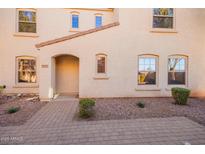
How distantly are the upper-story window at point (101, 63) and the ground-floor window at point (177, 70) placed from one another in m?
4.33

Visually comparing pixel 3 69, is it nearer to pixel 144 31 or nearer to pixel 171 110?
pixel 144 31

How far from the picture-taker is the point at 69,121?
16.8ft

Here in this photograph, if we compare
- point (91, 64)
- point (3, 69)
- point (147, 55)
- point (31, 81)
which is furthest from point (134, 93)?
point (3, 69)

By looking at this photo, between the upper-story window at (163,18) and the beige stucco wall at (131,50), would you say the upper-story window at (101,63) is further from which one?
the upper-story window at (163,18)

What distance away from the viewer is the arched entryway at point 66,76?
10656 mm

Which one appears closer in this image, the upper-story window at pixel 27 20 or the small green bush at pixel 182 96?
the small green bush at pixel 182 96

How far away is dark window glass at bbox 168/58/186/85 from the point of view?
32.2ft

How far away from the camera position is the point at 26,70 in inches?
424

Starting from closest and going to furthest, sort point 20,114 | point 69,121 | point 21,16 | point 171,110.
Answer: point 69,121
point 20,114
point 171,110
point 21,16

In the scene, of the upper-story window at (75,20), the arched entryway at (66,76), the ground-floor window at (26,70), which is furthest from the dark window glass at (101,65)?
the ground-floor window at (26,70)

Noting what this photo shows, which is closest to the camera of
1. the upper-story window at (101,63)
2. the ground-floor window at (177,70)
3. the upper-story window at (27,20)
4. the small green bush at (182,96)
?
the small green bush at (182,96)

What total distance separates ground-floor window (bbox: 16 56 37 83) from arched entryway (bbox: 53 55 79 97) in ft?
6.05
